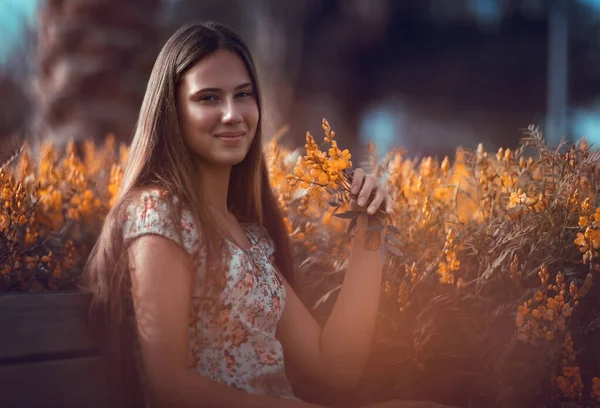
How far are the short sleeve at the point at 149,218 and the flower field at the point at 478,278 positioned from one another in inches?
15.3

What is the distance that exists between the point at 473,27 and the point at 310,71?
364cm

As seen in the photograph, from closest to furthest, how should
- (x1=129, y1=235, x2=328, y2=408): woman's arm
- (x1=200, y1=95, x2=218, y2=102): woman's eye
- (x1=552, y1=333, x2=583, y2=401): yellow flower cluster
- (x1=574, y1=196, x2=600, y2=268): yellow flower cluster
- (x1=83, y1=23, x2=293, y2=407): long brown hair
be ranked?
1. (x1=129, y1=235, x2=328, y2=408): woman's arm
2. (x1=83, y1=23, x2=293, y2=407): long brown hair
3. (x1=200, y1=95, x2=218, y2=102): woman's eye
4. (x1=574, y1=196, x2=600, y2=268): yellow flower cluster
5. (x1=552, y1=333, x2=583, y2=401): yellow flower cluster

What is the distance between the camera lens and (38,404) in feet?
5.56

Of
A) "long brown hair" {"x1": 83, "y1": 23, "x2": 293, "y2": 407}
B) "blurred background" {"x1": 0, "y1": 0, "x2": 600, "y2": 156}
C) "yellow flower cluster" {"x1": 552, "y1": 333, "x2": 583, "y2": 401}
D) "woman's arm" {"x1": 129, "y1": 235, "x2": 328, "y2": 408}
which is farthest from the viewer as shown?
"blurred background" {"x1": 0, "y1": 0, "x2": 600, "y2": 156}

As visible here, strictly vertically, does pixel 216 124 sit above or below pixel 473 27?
below

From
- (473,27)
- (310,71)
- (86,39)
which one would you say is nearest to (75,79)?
(86,39)

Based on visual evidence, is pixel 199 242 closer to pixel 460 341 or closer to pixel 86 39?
pixel 460 341

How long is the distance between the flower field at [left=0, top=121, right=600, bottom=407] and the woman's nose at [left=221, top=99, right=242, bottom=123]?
0.70 ft

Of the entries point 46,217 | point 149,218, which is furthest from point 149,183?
point 46,217

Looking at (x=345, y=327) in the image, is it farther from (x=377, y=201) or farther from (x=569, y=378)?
(x=569, y=378)

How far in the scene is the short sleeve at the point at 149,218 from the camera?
1.69 m

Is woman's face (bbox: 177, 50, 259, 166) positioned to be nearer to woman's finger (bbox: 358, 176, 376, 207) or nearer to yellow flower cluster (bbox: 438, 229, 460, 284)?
woman's finger (bbox: 358, 176, 376, 207)

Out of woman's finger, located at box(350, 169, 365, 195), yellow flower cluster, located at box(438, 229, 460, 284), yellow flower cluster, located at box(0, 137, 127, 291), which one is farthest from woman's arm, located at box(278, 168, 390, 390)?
yellow flower cluster, located at box(0, 137, 127, 291)

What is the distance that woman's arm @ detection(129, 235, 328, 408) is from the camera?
1.65m
